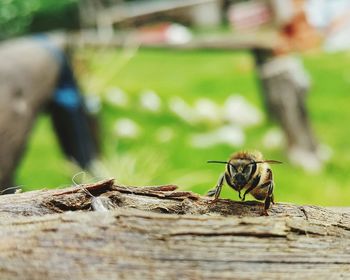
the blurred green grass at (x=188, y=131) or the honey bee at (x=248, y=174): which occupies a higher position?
the blurred green grass at (x=188, y=131)

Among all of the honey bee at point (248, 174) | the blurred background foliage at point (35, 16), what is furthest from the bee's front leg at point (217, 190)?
the blurred background foliage at point (35, 16)

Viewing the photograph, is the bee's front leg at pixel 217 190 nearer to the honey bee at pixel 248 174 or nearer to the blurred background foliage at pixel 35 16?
the honey bee at pixel 248 174

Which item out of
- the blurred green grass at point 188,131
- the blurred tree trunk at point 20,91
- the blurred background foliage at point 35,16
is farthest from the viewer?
the blurred background foliage at point 35,16

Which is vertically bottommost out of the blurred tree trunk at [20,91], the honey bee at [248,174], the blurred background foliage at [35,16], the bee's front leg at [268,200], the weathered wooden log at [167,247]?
the weathered wooden log at [167,247]

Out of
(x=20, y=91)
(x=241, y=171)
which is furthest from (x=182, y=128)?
(x=241, y=171)

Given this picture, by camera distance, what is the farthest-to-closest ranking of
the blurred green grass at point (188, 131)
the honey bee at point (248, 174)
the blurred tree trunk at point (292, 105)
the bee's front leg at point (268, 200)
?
1. the blurred tree trunk at point (292, 105)
2. the blurred green grass at point (188, 131)
3. the honey bee at point (248, 174)
4. the bee's front leg at point (268, 200)

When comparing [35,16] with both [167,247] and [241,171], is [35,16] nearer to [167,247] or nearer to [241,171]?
[241,171]

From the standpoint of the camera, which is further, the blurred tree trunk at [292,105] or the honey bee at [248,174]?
the blurred tree trunk at [292,105]

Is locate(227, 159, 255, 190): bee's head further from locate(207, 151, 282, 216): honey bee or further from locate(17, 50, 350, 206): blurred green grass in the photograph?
locate(17, 50, 350, 206): blurred green grass
